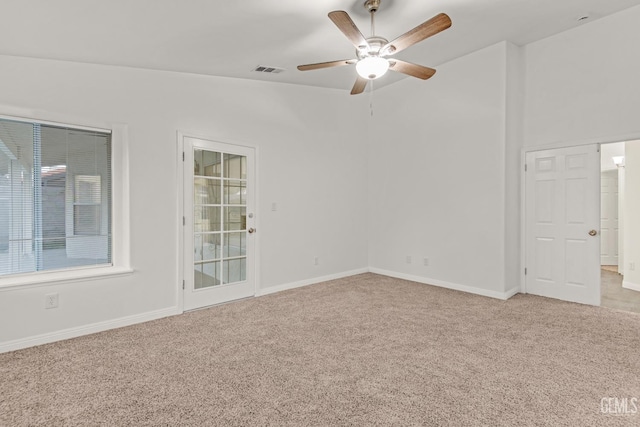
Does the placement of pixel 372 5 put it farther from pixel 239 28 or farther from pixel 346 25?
pixel 239 28

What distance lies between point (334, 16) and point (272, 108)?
2524mm

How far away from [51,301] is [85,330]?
40cm

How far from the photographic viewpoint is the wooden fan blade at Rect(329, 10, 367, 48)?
2.14 m

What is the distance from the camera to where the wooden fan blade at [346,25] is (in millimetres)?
2137

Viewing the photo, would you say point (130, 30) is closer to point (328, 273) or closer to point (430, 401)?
point (430, 401)

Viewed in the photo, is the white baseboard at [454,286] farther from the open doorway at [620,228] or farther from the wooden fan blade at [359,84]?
the wooden fan blade at [359,84]

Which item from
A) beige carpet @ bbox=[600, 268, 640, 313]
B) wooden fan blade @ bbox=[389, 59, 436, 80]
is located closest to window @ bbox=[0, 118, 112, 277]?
wooden fan blade @ bbox=[389, 59, 436, 80]

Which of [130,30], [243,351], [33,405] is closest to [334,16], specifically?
[130,30]

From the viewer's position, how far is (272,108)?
456 cm

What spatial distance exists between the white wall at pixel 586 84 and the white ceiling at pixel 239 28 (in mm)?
207

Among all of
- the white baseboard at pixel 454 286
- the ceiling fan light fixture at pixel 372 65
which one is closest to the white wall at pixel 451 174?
the white baseboard at pixel 454 286

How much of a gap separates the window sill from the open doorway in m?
5.57

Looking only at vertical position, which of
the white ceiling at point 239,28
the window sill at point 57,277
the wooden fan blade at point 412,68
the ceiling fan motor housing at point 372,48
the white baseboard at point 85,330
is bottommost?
the white baseboard at point 85,330

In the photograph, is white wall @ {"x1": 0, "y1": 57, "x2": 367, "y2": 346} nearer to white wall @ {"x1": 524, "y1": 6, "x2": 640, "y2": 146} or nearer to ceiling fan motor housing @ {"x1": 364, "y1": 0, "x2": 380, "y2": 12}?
ceiling fan motor housing @ {"x1": 364, "y1": 0, "x2": 380, "y2": 12}
